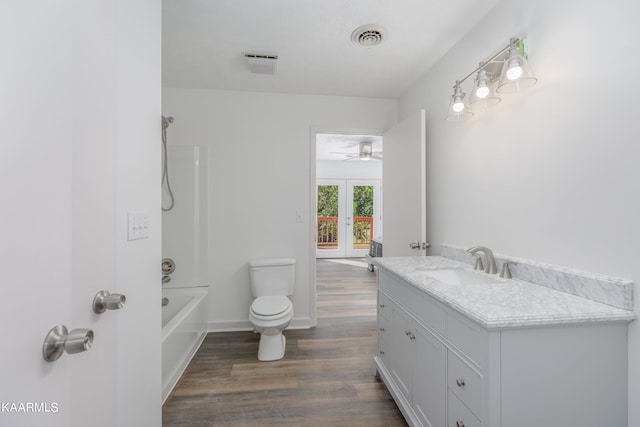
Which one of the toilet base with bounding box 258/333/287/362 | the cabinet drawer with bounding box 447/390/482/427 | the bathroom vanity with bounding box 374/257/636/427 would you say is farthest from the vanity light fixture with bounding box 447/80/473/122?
the toilet base with bounding box 258/333/287/362

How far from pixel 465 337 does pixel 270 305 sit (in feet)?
5.23

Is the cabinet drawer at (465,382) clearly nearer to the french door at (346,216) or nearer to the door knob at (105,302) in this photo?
the door knob at (105,302)

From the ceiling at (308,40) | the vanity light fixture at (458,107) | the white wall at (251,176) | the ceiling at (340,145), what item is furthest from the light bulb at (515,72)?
the ceiling at (340,145)

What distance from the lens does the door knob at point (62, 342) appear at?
566 mm

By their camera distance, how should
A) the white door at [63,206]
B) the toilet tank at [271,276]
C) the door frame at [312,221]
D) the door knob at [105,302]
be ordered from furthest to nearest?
the door frame at [312,221] → the toilet tank at [271,276] → the door knob at [105,302] → the white door at [63,206]

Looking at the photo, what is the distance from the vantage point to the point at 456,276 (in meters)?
1.63

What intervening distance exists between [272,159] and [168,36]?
1254 mm

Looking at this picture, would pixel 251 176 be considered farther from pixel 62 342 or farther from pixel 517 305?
pixel 517 305

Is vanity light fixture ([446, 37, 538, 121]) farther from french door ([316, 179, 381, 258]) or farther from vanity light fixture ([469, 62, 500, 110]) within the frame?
french door ([316, 179, 381, 258])

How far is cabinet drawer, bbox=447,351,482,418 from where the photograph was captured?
929 millimetres

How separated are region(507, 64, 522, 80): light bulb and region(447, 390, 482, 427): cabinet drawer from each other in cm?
144

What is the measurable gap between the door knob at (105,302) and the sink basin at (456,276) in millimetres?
1436

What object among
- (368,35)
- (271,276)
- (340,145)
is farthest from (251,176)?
(340,145)

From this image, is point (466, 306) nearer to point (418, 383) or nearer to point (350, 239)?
point (418, 383)
